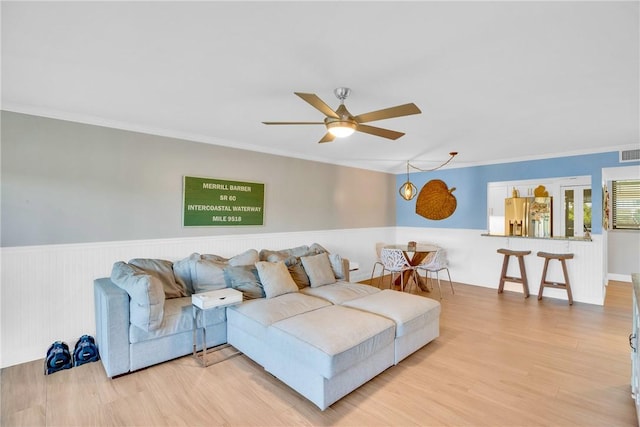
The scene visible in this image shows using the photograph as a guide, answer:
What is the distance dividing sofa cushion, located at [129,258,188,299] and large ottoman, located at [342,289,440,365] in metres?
1.79

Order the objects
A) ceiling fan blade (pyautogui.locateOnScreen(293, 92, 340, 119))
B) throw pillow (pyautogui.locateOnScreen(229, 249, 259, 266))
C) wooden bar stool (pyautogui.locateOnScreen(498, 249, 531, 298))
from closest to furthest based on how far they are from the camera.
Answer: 1. ceiling fan blade (pyautogui.locateOnScreen(293, 92, 340, 119))
2. throw pillow (pyautogui.locateOnScreen(229, 249, 259, 266))
3. wooden bar stool (pyautogui.locateOnScreen(498, 249, 531, 298))

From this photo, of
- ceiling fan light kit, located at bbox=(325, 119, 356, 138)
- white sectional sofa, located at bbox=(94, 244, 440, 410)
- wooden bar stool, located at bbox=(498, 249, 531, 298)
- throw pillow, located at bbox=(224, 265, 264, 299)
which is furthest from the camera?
wooden bar stool, located at bbox=(498, 249, 531, 298)

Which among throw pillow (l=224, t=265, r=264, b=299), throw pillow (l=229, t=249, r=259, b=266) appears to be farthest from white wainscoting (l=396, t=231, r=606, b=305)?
throw pillow (l=224, t=265, r=264, b=299)

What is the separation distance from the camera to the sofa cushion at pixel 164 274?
317 centimetres

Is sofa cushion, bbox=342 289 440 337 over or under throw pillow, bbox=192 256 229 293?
under

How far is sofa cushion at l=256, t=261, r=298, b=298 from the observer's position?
134 inches

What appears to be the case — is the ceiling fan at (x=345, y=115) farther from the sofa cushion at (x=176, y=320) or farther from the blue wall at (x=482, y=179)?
the blue wall at (x=482, y=179)

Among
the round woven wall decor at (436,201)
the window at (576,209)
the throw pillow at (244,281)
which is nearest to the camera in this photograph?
the throw pillow at (244,281)

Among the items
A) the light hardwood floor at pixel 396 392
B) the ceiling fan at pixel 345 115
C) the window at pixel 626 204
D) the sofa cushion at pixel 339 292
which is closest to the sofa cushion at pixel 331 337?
the light hardwood floor at pixel 396 392

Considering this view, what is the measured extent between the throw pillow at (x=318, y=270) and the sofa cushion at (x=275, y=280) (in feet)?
1.15

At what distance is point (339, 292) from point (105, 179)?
9.34 feet

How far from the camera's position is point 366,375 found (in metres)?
2.44

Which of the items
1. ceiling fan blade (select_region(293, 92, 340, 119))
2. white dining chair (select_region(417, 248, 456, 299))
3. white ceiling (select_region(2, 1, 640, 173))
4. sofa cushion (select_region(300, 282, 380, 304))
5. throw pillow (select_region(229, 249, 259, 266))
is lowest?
sofa cushion (select_region(300, 282, 380, 304))

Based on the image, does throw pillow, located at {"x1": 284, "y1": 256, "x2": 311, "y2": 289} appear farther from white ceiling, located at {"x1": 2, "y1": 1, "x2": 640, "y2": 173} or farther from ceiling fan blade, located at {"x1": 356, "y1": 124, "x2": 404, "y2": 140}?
ceiling fan blade, located at {"x1": 356, "y1": 124, "x2": 404, "y2": 140}
